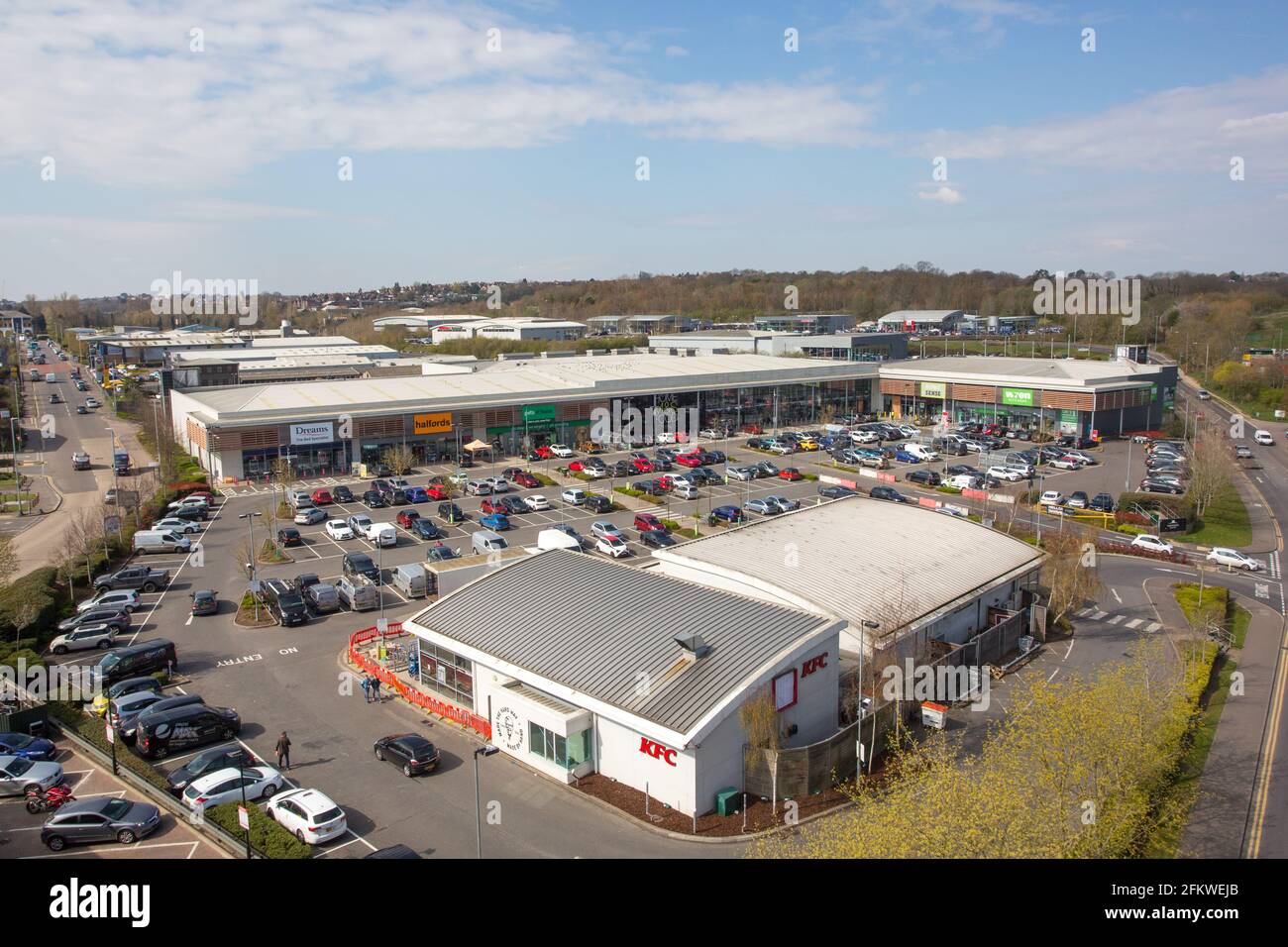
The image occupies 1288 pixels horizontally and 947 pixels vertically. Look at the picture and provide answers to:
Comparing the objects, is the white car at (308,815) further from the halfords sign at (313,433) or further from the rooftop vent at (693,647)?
the halfords sign at (313,433)

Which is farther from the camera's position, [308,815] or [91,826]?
[91,826]

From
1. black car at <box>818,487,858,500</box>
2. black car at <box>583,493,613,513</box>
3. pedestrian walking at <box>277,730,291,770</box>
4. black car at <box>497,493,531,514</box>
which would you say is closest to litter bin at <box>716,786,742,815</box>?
pedestrian walking at <box>277,730,291,770</box>

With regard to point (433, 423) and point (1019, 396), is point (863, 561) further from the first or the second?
point (1019, 396)

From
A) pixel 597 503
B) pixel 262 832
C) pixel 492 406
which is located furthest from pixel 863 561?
pixel 492 406

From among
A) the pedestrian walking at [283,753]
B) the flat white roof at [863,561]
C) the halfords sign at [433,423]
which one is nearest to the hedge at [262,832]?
the pedestrian walking at [283,753]
